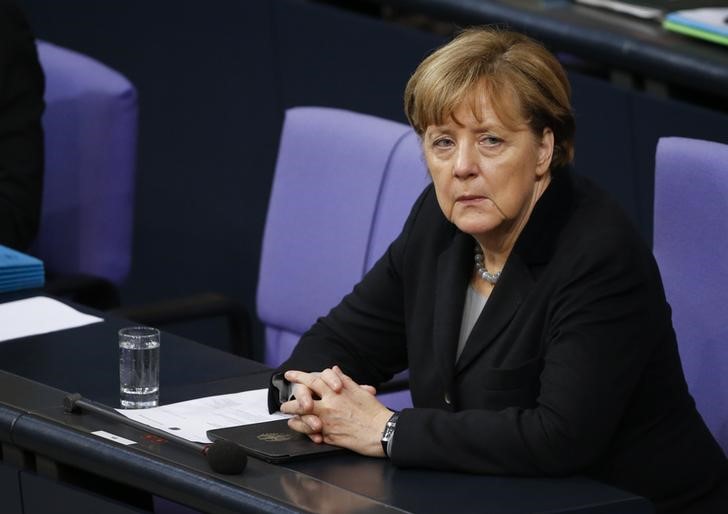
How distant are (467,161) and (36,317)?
3.29 ft

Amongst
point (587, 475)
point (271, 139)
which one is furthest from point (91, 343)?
point (271, 139)

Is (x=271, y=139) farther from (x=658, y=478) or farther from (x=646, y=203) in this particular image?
(x=658, y=478)

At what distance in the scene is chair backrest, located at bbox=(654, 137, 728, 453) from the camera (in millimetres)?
2604

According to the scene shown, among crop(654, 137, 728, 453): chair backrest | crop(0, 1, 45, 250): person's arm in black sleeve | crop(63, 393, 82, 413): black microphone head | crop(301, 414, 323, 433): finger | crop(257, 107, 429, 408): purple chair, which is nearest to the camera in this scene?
crop(301, 414, 323, 433): finger

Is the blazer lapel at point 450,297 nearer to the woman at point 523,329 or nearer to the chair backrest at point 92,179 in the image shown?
the woman at point 523,329

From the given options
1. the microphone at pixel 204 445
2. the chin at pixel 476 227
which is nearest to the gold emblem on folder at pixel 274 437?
the microphone at pixel 204 445

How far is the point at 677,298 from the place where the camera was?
2695 millimetres

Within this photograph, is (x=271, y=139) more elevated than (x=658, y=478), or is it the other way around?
(x=658, y=478)

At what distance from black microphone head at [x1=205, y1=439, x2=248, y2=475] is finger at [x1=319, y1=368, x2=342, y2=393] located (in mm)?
242

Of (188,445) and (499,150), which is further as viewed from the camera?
(499,150)

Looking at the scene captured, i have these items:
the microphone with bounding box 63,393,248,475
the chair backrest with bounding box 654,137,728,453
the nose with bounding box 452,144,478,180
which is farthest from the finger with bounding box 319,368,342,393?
the chair backrest with bounding box 654,137,728,453

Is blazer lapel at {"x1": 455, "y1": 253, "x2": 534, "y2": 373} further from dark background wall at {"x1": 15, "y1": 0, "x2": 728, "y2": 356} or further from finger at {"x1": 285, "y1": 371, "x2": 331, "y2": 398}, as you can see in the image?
dark background wall at {"x1": 15, "y1": 0, "x2": 728, "y2": 356}

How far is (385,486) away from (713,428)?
764 millimetres

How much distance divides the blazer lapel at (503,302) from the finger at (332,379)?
8.6 inches
